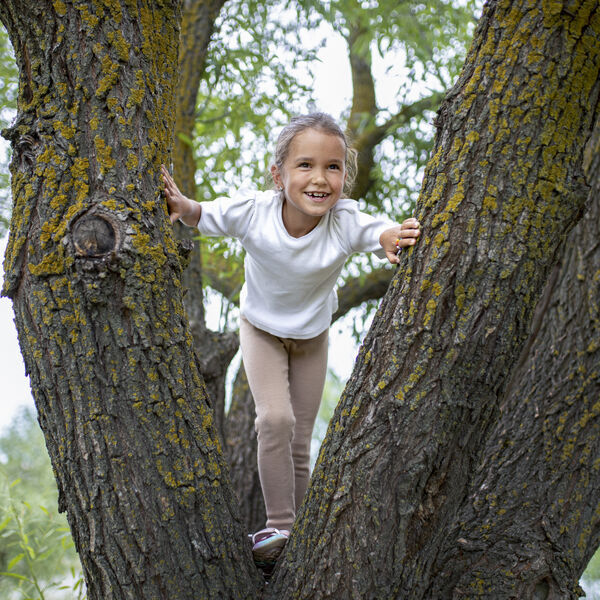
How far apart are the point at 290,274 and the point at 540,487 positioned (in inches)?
45.3

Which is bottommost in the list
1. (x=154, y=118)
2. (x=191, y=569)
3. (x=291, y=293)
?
(x=191, y=569)

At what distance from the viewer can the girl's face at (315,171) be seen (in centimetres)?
242

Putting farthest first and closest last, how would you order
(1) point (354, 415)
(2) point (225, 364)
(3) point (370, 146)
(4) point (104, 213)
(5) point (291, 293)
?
(3) point (370, 146), (2) point (225, 364), (5) point (291, 293), (1) point (354, 415), (4) point (104, 213)

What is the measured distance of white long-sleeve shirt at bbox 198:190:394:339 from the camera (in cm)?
247

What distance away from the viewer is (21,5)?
183 centimetres

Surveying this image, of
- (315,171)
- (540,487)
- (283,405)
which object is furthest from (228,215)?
(540,487)

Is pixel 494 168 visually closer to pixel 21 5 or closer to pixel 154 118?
pixel 154 118

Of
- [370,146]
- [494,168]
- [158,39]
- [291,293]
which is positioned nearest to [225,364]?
[291,293]

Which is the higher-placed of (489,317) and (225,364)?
(489,317)

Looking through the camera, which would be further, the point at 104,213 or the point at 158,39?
the point at 158,39

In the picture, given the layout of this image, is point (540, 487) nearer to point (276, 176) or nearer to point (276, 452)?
point (276, 452)

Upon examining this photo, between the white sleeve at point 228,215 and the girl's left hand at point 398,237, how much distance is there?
0.61m

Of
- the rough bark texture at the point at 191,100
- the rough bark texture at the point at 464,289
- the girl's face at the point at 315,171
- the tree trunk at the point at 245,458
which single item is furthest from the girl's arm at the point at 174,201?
the tree trunk at the point at 245,458

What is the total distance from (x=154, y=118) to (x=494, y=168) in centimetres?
94
